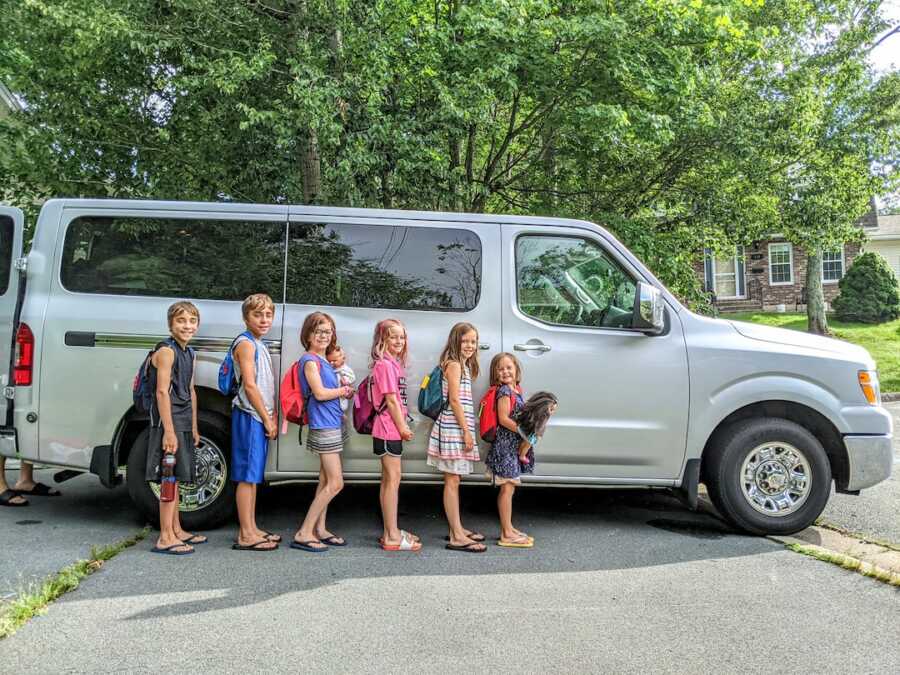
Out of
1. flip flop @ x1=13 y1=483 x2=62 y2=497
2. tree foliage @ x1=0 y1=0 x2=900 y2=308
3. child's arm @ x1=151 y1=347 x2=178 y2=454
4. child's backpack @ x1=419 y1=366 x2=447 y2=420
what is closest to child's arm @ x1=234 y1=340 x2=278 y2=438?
child's arm @ x1=151 y1=347 x2=178 y2=454

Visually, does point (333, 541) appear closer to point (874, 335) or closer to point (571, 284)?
point (571, 284)

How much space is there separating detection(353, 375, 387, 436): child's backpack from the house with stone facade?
26256 mm

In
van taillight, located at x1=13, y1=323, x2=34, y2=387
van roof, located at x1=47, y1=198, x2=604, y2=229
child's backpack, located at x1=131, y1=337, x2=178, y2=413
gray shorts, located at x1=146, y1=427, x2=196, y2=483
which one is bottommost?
gray shorts, located at x1=146, y1=427, x2=196, y2=483

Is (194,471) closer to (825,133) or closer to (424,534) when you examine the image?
(424,534)

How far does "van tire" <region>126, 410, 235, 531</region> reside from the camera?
5.26 m

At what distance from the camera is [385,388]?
4.88m

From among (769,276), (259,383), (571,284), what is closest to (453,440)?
(259,383)

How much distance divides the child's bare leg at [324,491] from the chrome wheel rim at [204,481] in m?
0.66

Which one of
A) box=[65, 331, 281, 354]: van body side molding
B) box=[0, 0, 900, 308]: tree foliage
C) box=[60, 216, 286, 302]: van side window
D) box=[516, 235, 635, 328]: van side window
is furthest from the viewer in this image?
box=[0, 0, 900, 308]: tree foliage

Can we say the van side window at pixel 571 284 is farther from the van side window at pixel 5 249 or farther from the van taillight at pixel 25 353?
the van side window at pixel 5 249

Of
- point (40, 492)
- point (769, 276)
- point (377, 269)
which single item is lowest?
point (40, 492)

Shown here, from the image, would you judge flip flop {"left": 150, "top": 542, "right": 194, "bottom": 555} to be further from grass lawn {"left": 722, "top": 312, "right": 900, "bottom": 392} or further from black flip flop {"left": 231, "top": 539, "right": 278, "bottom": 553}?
Answer: grass lawn {"left": 722, "top": 312, "right": 900, "bottom": 392}

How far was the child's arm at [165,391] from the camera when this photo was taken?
4.75 m

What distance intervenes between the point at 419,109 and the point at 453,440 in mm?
4842
